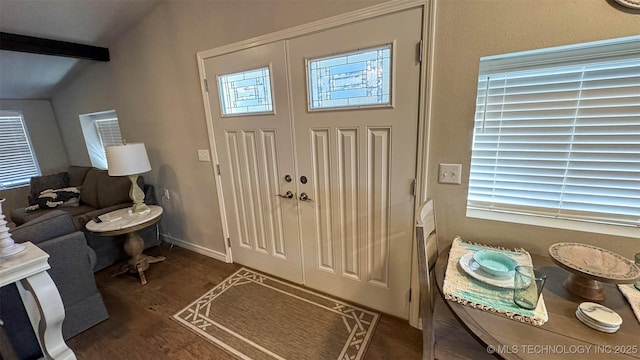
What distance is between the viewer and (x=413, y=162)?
1587 millimetres

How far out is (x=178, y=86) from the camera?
8.26 ft

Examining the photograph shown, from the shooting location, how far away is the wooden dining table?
2.63ft

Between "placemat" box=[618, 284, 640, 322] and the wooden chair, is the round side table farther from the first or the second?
"placemat" box=[618, 284, 640, 322]

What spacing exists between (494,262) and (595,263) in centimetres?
35

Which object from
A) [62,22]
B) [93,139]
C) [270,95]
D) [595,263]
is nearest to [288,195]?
[270,95]

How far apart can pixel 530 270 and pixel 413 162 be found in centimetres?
78

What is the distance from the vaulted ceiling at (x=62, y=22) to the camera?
223 centimetres

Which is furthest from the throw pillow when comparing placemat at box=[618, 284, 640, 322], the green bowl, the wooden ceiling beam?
placemat at box=[618, 284, 640, 322]

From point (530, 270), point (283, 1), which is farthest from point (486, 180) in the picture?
point (283, 1)

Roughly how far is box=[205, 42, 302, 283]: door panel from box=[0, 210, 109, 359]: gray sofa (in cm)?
112

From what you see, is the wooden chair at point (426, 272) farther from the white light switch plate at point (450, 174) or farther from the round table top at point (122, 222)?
the round table top at point (122, 222)

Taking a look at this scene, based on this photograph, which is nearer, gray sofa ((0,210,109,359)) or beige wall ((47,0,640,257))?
beige wall ((47,0,640,257))

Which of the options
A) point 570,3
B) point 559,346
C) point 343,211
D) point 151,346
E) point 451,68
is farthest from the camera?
point 343,211

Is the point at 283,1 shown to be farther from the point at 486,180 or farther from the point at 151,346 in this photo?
the point at 151,346
